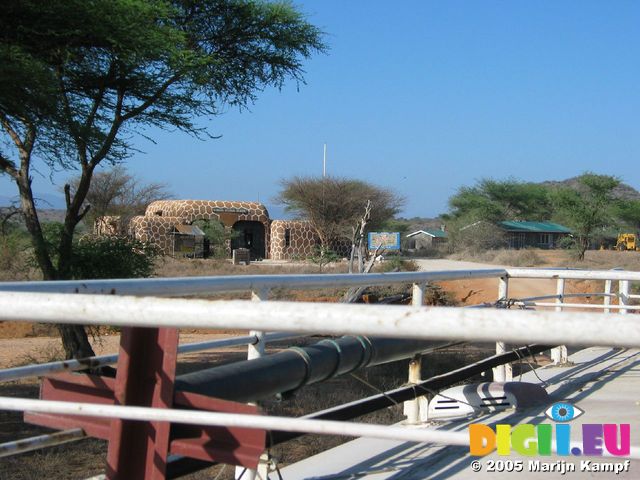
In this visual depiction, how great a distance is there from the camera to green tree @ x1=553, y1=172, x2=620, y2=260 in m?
48.1

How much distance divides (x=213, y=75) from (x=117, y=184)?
38.3m

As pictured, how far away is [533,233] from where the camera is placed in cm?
6212

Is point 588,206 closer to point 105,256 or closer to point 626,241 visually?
point 626,241

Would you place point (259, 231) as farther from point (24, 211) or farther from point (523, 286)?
point (24, 211)

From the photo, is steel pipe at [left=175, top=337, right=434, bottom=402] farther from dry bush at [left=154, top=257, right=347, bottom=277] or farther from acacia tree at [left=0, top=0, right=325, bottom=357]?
dry bush at [left=154, top=257, right=347, bottom=277]

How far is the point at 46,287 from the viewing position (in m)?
2.50

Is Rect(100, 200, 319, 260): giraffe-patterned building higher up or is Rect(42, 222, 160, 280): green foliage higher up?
Rect(100, 200, 319, 260): giraffe-patterned building

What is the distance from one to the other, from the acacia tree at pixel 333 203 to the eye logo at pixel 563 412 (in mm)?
37681

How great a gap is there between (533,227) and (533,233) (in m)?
0.49

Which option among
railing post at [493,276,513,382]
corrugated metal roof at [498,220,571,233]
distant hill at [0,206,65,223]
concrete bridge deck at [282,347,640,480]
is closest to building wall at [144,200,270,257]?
distant hill at [0,206,65,223]

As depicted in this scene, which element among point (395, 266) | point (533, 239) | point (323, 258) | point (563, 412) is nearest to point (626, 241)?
point (533, 239)

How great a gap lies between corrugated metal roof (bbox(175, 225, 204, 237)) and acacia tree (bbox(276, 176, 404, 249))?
23.7 feet

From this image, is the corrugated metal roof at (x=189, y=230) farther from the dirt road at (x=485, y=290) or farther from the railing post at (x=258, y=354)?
the railing post at (x=258, y=354)

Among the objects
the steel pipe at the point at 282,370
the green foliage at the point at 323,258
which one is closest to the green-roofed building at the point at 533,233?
the green foliage at the point at 323,258
